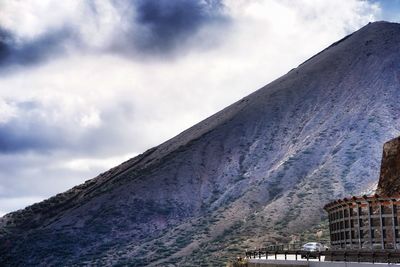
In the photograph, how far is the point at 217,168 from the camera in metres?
164

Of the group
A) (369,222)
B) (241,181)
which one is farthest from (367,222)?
(241,181)

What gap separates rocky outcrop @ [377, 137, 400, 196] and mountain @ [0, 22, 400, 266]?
53156mm

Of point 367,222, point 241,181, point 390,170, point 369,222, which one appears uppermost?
point 241,181

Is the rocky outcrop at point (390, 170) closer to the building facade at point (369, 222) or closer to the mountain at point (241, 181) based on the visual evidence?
the building facade at point (369, 222)

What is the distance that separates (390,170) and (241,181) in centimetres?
8802

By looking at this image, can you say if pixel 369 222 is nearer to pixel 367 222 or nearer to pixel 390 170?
pixel 367 222

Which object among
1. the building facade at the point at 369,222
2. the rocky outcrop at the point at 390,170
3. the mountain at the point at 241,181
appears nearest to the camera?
the building facade at the point at 369,222

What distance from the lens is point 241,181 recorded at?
494ft

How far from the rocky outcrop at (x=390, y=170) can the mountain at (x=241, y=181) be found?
53156 mm

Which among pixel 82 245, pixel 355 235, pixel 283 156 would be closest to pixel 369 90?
pixel 283 156


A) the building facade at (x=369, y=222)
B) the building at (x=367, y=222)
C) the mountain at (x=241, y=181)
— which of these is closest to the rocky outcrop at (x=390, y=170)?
the building at (x=367, y=222)

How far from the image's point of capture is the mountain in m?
128

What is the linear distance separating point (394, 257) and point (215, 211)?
356 feet

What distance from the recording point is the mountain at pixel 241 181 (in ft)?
421
